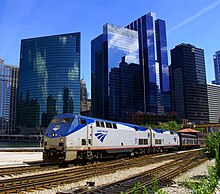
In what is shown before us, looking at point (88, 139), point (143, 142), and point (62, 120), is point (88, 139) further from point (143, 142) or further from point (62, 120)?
point (143, 142)

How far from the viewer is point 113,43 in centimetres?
19950

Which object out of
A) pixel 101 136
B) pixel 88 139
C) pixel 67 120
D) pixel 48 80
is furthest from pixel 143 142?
pixel 48 80

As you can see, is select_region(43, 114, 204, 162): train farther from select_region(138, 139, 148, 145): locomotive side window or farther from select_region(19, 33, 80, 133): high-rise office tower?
select_region(19, 33, 80, 133): high-rise office tower

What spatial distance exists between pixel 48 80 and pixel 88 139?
159 m

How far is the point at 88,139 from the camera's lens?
2192 cm

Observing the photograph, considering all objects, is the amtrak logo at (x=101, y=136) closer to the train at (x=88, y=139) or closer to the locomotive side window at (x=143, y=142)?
the train at (x=88, y=139)

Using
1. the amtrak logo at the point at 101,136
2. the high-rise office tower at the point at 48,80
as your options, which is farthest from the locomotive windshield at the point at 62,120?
the high-rise office tower at the point at 48,80

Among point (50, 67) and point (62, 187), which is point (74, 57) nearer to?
point (50, 67)

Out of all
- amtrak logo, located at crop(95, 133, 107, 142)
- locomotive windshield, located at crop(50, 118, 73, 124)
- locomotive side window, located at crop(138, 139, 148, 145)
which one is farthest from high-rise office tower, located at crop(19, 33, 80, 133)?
locomotive windshield, located at crop(50, 118, 73, 124)

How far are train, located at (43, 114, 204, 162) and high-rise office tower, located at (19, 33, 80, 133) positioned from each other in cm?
14242

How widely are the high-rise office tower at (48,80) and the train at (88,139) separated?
142423mm

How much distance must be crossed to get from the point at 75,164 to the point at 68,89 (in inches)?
6032

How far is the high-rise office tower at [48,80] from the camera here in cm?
17238

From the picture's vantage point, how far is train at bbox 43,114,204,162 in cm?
1978
